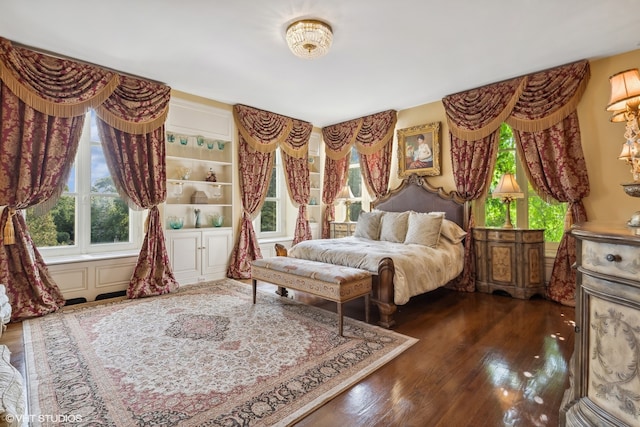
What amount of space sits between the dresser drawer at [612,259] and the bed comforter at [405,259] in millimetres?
1651

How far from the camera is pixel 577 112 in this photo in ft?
11.9

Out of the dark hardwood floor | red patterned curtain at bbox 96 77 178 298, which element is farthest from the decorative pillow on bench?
red patterned curtain at bbox 96 77 178 298

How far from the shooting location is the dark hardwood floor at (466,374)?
1668mm

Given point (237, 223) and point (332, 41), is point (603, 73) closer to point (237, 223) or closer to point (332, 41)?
point (332, 41)

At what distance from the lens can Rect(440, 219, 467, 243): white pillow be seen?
4098 millimetres

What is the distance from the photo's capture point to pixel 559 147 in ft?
12.0

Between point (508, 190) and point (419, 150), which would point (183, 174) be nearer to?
point (419, 150)

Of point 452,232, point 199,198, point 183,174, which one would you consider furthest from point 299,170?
point 452,232

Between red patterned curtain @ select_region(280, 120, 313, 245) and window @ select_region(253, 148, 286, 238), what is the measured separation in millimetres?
272

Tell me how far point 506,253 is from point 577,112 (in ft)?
5.92

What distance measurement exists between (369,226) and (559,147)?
2.47 meters

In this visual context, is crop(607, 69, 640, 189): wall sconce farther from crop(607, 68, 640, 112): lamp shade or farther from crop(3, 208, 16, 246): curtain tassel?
crop(3, 208, 16, 246): curtain tassel

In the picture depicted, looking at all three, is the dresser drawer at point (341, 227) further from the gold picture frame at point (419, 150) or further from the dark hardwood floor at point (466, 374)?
the dark hardwood floor at point (466, 374)

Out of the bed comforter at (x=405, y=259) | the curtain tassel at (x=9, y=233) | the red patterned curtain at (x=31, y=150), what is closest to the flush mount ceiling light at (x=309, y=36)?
the bed comforter at (x=405, y=259)
